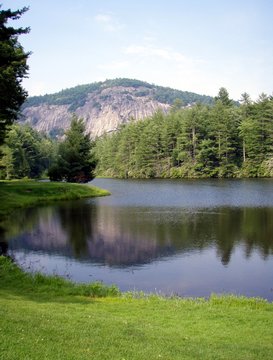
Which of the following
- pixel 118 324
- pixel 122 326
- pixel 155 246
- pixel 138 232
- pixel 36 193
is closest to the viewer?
pixel 122 326

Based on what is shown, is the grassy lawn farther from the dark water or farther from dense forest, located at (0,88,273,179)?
dense forest, located at (0,88,273,179)

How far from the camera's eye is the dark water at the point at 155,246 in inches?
966

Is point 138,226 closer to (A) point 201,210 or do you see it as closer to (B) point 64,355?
(A) point 201,210

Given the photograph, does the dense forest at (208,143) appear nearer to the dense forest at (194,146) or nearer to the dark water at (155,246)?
the dense forest at (194,146)

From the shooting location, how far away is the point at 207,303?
1841cm

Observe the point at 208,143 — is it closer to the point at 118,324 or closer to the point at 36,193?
the point at 36,193

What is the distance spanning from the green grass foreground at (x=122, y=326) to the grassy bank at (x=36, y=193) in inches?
1378

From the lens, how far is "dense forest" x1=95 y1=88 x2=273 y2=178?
123 metres

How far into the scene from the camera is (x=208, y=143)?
129m

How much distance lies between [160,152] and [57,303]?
430 ft

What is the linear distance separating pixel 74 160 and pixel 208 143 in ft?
185

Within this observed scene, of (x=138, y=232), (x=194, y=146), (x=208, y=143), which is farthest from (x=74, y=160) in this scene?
(x=194, y=146)

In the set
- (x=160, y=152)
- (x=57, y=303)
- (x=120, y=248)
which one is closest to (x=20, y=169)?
(x=160, y=152)

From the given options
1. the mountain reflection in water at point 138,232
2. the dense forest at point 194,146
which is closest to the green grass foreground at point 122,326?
the mountain reflection in water at point 138,232
